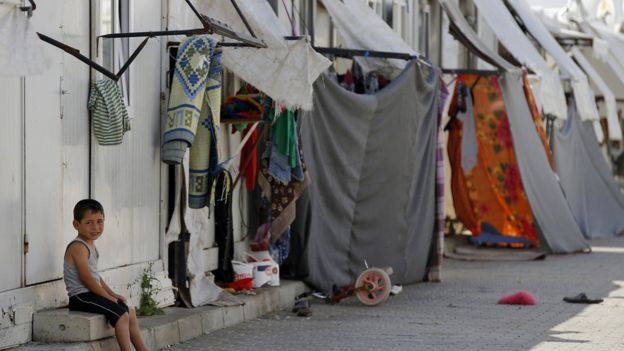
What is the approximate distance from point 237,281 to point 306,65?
6.91ft

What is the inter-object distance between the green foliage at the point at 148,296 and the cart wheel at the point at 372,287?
251 cm

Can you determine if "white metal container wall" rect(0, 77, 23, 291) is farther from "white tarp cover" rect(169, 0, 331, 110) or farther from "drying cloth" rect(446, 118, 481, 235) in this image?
"drying cloth" rect(446, 118, 481, 235)

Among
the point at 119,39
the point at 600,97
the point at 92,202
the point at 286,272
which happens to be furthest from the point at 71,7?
the point at 600,97

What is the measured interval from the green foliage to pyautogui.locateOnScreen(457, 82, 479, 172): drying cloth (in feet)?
28.0

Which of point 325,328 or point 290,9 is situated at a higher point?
point 290,9

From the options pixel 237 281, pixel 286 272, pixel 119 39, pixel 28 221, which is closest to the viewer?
pixel 28 221

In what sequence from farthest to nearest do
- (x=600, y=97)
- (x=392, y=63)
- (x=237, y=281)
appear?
(x=600, y=97), (x=392, y=63), (x=237, y=281)

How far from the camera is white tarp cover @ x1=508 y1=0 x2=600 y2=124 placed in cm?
1841

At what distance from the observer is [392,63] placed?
13.5 m

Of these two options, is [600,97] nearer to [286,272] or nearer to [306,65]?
[286,272]

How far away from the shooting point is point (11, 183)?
779 cm

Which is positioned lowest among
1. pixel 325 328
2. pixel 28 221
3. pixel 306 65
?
pixel 325 328

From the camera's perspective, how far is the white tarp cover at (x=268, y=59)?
1020 centimetres

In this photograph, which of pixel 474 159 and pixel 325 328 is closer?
pixel 325 328
